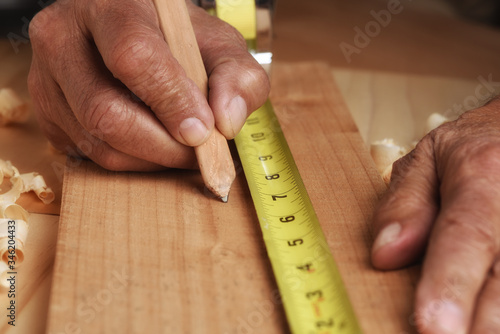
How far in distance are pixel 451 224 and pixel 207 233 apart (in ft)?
1.15

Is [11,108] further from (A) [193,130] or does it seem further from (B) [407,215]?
(B) [407,215]

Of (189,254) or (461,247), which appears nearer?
(461,247)

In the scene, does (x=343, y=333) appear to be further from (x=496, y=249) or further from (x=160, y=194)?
(x=160, y=194)

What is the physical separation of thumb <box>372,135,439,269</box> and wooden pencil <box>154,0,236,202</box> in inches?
9.9

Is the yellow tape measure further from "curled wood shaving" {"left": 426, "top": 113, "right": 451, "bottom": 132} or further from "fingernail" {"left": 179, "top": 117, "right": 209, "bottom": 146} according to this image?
"curled wood shaving" {"left": 426, "top": 113, "right": 451, "bottom": 132}

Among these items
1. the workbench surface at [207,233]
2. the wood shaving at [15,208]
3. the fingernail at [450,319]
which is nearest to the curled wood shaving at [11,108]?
the workbench surface at [207,233]

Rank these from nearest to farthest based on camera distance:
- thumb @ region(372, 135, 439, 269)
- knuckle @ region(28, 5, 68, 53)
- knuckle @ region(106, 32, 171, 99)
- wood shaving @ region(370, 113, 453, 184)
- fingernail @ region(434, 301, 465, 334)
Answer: fingernail @ region(434, 301, 465, 334), thumb @ region(372, 135, 439, 269), knuckle @ region(106, 32, 171, 99), knuckle @ region(28, 5, 68, 53), wood shaving @ region(370, 113, 453, 184)

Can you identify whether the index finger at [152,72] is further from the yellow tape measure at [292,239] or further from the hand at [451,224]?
the hand at [451,224]

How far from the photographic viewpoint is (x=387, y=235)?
0.79 metres

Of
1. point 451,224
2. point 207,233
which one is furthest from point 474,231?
point 207,233

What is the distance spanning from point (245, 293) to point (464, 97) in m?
1.05

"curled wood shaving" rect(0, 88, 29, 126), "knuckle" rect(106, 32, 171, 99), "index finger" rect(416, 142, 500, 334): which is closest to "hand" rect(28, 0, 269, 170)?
"knuckle" rect(106, 32, 171, 99)

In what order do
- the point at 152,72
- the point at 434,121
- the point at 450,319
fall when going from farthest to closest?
A: the point at 434,121 → the point at 152,72 → the point at 450,319

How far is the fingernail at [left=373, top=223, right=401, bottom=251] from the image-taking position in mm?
Result: 785
